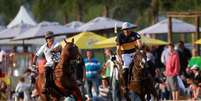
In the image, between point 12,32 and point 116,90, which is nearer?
point 116,90

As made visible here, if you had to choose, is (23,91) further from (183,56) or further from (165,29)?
(165,29)

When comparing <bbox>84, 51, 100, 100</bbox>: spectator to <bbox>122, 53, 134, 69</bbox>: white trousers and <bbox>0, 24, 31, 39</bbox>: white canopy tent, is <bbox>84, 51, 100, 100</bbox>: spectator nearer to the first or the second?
<bbox>122, 53, 134, 69</bbox>: white trousers

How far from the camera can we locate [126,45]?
2302 centimetres

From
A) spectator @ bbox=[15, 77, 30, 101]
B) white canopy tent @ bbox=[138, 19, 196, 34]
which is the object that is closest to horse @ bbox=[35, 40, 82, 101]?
spectator @ bbox=[15, 77, 30, 101]

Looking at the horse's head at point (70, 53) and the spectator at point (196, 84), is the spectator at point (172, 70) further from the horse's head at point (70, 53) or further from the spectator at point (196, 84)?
the horse's head at point (70, 53)

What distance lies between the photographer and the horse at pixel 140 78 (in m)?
22.2

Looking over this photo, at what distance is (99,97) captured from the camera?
98.1ft

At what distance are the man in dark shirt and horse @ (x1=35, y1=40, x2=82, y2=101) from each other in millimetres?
1535

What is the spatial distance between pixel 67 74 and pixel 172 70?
9817 mm

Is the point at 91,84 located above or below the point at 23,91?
above

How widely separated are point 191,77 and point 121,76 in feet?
21.9

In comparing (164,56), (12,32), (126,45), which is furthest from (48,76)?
(12,32)

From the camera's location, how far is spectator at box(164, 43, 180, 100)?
3059 centimetres

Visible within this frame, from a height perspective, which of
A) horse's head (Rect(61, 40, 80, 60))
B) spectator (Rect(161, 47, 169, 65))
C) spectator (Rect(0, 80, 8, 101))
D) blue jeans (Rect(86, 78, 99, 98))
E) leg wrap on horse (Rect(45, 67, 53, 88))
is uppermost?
horse's head (Rect(61, 40, 80, 60))
